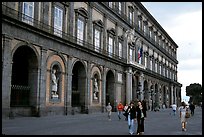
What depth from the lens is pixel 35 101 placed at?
82.5 ft

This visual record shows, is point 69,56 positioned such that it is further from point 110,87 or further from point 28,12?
point 110,87

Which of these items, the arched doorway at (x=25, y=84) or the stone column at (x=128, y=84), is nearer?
the arched doorway at (x=25, y=84)

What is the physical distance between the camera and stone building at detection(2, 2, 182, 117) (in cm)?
2347

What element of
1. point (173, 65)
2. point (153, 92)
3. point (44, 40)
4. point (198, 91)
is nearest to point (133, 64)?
point (153, 92)

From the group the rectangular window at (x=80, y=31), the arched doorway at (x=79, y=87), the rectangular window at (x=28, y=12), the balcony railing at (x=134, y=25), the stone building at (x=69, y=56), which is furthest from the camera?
the balcony railing at (x=134, y=25)

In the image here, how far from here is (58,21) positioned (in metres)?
29.0

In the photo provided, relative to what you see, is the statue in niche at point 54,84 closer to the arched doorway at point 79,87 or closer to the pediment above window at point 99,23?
the arched doorway at point 79,87

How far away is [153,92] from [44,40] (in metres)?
40.8

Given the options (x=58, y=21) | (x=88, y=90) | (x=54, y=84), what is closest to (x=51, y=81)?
(x=54, y=84)

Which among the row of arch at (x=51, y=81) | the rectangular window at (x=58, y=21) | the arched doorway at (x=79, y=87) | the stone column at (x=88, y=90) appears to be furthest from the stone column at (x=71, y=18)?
the stone column at (x=88, y=90)

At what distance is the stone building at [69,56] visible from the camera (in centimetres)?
2347

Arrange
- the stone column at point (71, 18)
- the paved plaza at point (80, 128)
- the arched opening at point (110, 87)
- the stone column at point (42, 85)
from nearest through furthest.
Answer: the paved plaza at point (80, 128) < the stone column at point (42, 85) < the stone column at point (71, 18) < the arched opening at point (110, 87)

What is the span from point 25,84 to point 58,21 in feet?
22.4

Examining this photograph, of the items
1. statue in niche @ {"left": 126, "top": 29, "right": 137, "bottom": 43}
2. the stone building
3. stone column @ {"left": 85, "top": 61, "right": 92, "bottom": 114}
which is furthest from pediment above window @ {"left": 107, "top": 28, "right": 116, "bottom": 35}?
stone column @ {"left": 85, "top": 61, "right": 92, "bottom": 114}
